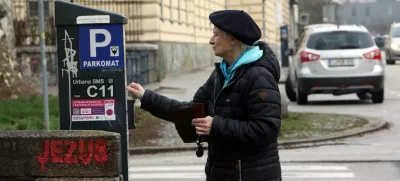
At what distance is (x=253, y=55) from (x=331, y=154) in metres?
7.19

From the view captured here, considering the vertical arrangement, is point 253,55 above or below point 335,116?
above

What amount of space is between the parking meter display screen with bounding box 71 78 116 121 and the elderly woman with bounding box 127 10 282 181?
2.83m

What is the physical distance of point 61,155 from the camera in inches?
203

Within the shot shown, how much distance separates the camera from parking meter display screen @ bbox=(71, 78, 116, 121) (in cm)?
681

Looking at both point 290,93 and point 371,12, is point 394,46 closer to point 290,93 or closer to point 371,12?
point 290,93

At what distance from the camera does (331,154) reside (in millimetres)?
10953

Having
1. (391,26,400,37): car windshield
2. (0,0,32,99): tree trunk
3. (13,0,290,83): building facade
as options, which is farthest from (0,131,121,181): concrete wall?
(391,26,400,37): car windshield

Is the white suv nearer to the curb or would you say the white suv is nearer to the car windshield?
the curb

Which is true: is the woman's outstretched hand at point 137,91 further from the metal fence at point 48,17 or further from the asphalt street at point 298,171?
the metal fence at point 48,17

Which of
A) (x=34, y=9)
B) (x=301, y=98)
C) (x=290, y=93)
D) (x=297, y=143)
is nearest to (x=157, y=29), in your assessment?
(x=34, y=9)

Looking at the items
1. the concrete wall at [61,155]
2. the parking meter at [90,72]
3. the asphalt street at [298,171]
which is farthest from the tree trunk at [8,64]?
the concrete wall at [61,155]

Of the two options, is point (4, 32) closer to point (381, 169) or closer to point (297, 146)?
point (297, 146)

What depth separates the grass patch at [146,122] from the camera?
12.3 meters

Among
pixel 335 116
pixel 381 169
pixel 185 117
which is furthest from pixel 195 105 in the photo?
pixel 335 116
